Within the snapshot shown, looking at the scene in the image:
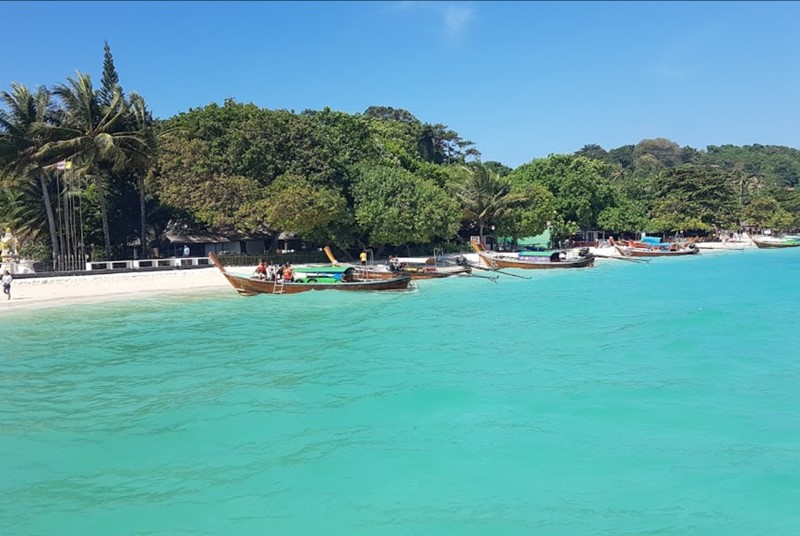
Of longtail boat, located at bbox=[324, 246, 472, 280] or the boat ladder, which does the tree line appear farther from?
the boat ladder

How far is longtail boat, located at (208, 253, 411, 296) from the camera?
26.5 metres

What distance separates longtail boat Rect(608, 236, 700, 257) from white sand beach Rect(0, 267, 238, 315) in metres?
36.1

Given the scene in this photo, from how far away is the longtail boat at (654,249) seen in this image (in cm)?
5264

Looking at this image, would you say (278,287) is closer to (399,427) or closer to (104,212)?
(104,212)

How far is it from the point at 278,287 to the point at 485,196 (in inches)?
976

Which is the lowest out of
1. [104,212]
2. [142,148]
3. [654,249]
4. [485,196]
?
[654,249]

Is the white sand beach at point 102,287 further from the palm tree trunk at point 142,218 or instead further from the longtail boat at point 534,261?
the longtail boat at point 534,261

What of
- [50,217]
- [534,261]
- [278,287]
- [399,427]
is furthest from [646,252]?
[399,427]

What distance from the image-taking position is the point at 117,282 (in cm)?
2933

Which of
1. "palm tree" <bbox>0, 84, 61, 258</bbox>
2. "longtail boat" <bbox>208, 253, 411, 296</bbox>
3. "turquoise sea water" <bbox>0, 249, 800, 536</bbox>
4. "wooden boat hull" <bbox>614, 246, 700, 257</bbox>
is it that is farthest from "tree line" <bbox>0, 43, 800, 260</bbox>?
"turquoise sea water" <bbox>0, 249, 800, 536</bbox>

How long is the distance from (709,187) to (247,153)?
49.0 meters

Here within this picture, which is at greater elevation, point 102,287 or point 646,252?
point 102,287

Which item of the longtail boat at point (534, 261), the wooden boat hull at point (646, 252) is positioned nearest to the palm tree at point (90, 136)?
the longtail boat at point (534, 261)

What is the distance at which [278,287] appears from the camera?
26641 millimetres
